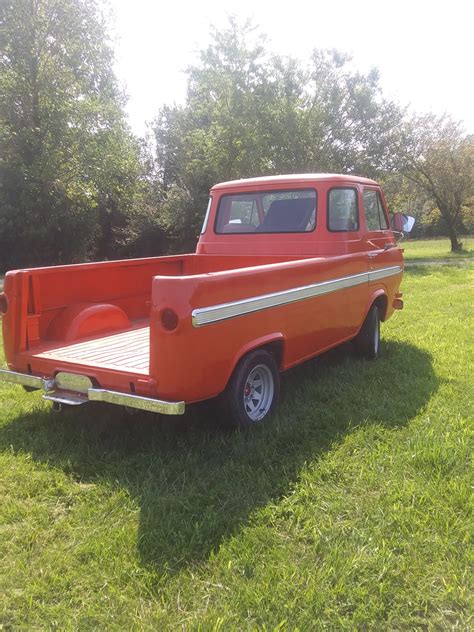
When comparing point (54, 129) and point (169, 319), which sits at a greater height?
point (54, 129)

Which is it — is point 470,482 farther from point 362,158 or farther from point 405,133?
point 405,133

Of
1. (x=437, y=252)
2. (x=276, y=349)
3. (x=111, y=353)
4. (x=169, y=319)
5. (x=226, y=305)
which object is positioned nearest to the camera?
(x=169, y=319)

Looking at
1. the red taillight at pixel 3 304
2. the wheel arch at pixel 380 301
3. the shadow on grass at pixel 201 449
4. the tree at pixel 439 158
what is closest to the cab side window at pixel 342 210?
the wheel arch at pixel 380 301

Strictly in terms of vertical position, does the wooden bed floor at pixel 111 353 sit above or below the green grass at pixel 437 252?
below

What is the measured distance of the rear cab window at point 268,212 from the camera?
17.2 ft

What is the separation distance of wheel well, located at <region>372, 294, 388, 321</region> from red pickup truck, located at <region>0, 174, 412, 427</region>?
0.08 ft

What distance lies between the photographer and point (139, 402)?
3045mm

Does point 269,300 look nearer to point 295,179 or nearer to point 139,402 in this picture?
point 139,402

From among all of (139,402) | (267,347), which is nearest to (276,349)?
(267,347)

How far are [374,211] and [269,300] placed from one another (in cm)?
291

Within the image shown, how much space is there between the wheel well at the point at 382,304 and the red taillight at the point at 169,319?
352 cm

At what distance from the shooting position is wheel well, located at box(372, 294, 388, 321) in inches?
233

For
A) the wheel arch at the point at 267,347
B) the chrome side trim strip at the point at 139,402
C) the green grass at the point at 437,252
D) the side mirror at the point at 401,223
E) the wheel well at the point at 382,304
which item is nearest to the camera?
the chrome side trim strip at the point at 139,402

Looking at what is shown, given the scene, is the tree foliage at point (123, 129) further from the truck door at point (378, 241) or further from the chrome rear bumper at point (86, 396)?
the chrome rear bumper at point (86, 396)
